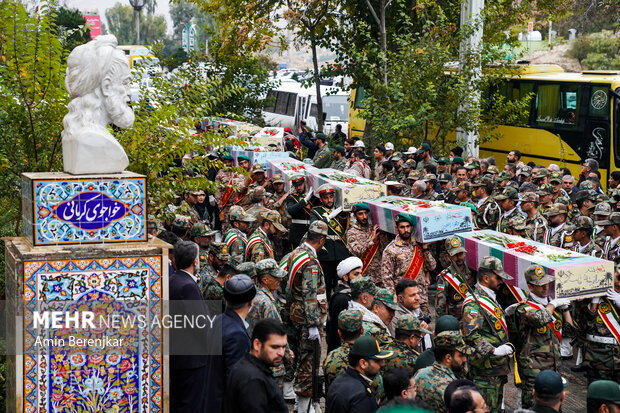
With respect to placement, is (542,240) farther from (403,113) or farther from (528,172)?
(403,113)

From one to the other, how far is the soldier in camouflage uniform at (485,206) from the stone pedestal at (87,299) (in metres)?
7.97

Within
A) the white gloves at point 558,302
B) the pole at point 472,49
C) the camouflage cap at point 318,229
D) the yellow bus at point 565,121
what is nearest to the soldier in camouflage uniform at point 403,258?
the camouflage cap at point 318,229

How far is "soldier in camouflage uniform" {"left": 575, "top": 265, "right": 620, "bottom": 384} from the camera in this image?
9.32 metres

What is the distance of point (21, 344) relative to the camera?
6281 millimetres

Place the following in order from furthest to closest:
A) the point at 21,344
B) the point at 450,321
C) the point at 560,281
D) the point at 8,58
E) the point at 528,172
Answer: the point at 528,172 < the point at 560,281 < the point at 8,58 < the point at 450,321 < the point at 21,344

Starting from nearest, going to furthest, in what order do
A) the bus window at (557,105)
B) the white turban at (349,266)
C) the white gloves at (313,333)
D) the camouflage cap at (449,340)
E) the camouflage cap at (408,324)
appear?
the camouflage cap at (449,340) → the camouflage cap at (408,324) → the white turban at (349,266) → the white gloves at (313,333) → the bus window at (557,105)

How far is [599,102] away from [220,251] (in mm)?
13474

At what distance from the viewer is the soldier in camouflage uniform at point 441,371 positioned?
6.46 metres

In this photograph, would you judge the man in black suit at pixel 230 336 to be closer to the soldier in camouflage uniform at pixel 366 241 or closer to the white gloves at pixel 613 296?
the white gloves at pixel 613 296

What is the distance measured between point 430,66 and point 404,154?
2.37 meters

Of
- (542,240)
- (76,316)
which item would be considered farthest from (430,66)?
(76,316)

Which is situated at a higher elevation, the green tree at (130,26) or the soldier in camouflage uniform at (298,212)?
the green tree at (130,26)

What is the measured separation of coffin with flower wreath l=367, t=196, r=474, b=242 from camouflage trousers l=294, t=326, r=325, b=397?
216 cm

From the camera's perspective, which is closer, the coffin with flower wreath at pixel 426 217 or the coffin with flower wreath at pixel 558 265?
the coffin with flower wreath at pixel 558 265
